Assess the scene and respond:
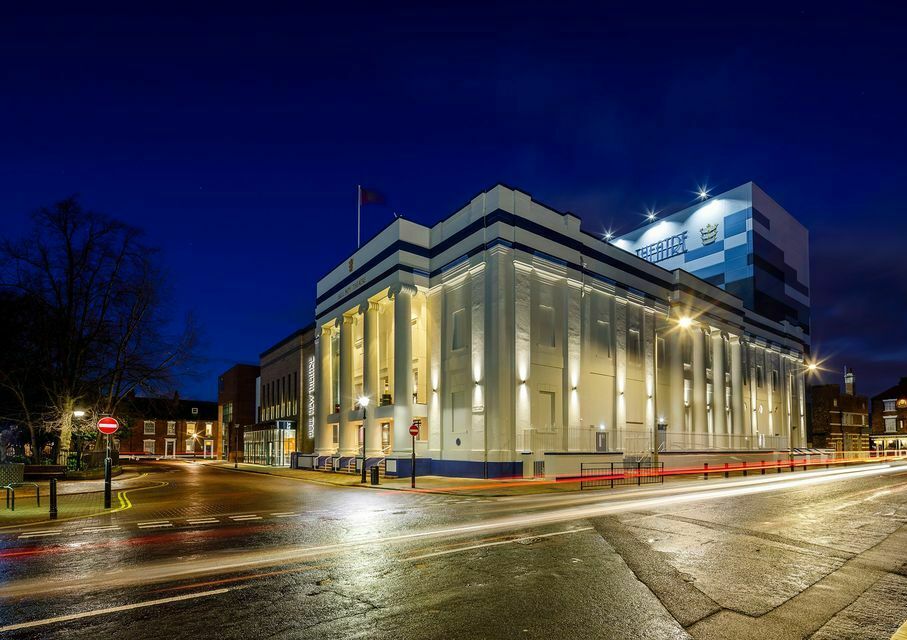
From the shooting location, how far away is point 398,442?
36.2 metres

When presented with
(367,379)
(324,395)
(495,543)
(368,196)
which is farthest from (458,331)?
(495,543)

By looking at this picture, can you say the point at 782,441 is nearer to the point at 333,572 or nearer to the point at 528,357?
the point at 528,357

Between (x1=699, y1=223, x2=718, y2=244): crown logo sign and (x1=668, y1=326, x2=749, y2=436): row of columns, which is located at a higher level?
(x1=699, y1=223, x2=718, y2=244): crown logo sign

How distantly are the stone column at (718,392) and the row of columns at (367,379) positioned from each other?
29620 millimetres

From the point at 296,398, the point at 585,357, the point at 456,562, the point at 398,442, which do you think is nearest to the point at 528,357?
the point at 585,357

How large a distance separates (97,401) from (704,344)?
4698 centimetres

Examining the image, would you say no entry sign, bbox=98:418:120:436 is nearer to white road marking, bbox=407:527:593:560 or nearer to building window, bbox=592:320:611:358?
white road marking, bbox=407:527:593:560

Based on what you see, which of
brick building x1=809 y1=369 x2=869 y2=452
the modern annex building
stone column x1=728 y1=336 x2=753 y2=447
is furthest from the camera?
brick building x1=809 y1=369 x2=869 y2=452

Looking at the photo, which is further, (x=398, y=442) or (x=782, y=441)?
(x=782, y=441)

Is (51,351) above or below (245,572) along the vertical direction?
above

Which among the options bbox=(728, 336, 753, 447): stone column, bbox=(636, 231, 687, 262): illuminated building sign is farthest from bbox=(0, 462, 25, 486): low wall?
bbox=(636, 231, 687, 262): illuminated building sign

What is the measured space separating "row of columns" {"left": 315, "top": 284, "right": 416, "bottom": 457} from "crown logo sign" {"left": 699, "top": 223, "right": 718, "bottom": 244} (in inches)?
1949

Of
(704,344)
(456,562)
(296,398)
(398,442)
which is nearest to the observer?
(456,562)

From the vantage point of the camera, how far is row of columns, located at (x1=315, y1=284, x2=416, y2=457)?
36.9 metres
